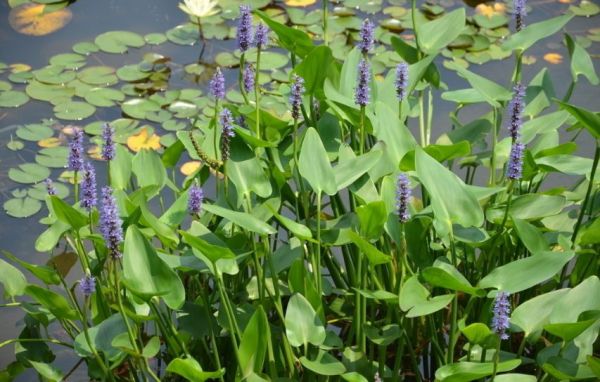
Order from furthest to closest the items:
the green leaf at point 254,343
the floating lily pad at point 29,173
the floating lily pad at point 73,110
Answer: the floating lily pad at point 73,110
the floating lily pad at point 29,173
the green leaf at point 254,343

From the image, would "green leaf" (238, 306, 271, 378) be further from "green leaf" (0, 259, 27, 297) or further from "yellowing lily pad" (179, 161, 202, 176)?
"yellowing lily pad" (179, 161, 202, 176)

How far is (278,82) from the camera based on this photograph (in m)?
3.73

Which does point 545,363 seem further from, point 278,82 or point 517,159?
point 278,82

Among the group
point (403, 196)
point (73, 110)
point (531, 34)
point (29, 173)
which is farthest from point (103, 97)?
point (403, 196)

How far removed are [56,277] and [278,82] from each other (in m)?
1.82

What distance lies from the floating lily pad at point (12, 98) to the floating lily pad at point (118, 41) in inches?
15.9

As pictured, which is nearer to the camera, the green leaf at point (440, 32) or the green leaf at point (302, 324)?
the green leaf at point (302, 324)

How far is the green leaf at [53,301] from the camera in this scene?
1971 mm

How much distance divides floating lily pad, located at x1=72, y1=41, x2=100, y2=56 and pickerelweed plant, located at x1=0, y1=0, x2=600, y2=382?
5.44ft

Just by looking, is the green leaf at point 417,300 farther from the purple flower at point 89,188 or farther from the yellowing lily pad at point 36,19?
the yellowing lily pad at point 36,19

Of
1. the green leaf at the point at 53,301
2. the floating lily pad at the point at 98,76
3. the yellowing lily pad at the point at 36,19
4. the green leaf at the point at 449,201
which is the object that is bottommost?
the floating lily pad at the point at 98,76

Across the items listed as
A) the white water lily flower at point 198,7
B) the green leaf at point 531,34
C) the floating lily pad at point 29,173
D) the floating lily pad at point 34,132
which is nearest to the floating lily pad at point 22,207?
the floating lily pad at point 29,173

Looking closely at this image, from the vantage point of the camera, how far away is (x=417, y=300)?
71.0 inches

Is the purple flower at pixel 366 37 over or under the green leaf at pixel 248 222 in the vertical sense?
over
